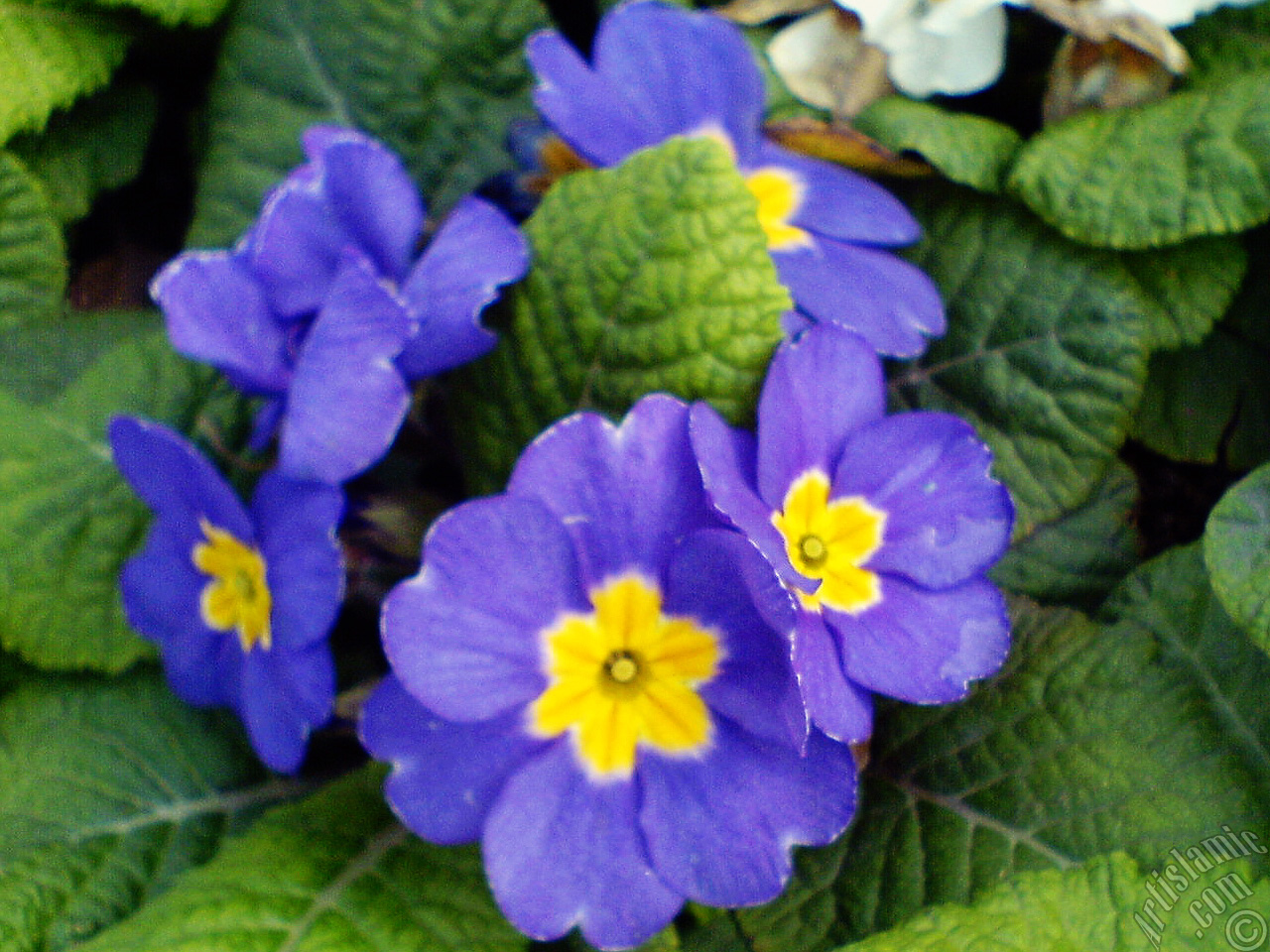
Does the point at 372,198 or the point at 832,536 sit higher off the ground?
the point at 372,198

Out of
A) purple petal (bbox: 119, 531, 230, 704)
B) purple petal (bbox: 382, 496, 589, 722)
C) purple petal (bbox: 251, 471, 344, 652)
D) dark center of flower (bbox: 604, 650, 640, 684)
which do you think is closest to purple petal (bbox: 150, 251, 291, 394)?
Answer: purple petal (bbox: 251, 471, 344, 652)

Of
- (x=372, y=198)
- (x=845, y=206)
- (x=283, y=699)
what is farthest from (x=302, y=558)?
(x=845, y=206)

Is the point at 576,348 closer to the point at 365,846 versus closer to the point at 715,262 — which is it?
the point at 715,262

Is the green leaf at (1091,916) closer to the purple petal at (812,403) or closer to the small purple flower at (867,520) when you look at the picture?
the small purple flower at (867,520)

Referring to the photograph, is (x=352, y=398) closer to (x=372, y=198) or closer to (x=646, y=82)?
(x=372, y=198)

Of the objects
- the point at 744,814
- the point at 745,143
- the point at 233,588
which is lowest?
the point at 233,588

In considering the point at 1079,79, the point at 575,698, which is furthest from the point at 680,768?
the point at 1079,79

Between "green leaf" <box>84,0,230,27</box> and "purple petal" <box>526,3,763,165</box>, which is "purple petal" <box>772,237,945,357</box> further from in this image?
"green leaf" <box>84,0,230,27</box>
